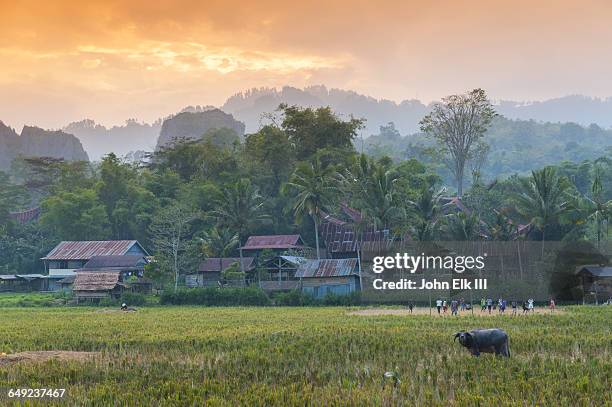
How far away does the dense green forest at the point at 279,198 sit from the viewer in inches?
2105

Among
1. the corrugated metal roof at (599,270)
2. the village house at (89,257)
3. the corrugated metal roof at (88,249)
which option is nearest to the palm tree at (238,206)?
the village house at (89,257)

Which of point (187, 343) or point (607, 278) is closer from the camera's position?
point (187, 343)

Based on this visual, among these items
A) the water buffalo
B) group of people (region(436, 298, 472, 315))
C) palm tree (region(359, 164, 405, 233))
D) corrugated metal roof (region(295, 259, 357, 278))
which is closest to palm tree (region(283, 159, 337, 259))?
corrugated metal roof (region(295, 259, 357, 278))

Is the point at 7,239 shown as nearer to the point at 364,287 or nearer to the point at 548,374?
the point at 364,287

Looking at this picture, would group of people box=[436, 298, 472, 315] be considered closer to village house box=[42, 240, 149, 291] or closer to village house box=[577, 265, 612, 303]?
village house box=[577, 265, 612, 303]

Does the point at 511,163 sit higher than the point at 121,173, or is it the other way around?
the point at 511,163

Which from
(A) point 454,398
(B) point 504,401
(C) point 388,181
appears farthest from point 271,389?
(C) point 388,181

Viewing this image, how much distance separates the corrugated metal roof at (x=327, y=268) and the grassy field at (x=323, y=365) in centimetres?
2330

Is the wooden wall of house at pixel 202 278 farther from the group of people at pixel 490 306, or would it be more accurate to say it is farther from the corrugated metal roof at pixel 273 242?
the group of people at pixel 490 306

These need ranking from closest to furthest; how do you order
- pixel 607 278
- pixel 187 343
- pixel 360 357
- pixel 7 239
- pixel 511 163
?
pixel 360 357, pixel 187 343, pixel 607 278, pixel 7 239, pixel 511 163

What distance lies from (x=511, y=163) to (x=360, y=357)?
146m

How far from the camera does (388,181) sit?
179 feet

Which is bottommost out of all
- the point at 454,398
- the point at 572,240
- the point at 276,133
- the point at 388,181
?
the point at 454,398

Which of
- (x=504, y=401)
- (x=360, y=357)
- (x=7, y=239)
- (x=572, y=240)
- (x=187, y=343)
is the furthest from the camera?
(x=7, y=239)
